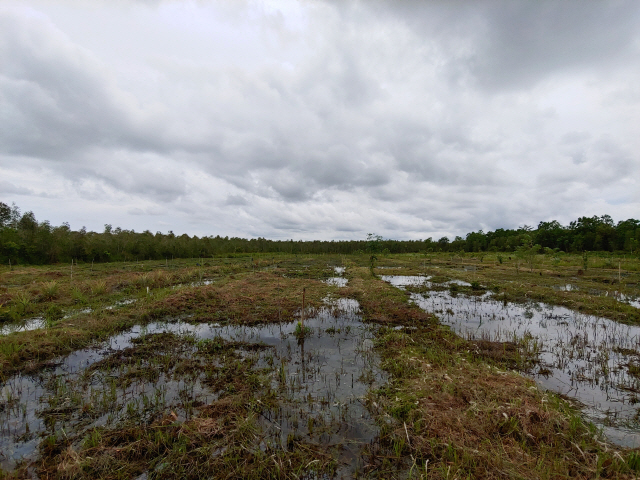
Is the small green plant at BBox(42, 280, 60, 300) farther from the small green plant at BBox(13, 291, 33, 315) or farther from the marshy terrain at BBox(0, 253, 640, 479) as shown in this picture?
the marshy terrain at BBox(0, 253, 640, 479)

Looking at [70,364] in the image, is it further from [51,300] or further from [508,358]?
[508,358]

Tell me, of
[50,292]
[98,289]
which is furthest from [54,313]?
[98,289]

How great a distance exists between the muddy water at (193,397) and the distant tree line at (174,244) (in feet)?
56.2

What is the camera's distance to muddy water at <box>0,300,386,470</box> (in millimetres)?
4484

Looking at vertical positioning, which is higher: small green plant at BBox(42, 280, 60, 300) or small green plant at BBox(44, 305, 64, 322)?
small green plant at BBox(42, 280, 60, 300)

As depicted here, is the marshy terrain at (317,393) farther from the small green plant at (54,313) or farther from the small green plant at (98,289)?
the small green plant at (98,289)

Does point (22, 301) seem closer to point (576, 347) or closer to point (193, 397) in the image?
point (193, 397)

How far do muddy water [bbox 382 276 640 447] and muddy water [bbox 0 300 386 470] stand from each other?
403 centimetres

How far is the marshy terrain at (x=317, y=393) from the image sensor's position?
3.83 meters

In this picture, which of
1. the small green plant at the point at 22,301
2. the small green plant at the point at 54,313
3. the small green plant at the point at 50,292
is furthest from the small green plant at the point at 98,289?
the small green plant at the point at 54,313

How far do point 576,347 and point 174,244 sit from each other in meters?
48.4

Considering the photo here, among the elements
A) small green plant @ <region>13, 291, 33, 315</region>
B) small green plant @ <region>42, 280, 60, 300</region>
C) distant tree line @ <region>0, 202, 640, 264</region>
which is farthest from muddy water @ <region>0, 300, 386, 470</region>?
distant tree line @ <region>0, 202, 640, 264</region>

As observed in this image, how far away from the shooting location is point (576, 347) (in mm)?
8188

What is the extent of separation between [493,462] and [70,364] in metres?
9.52
